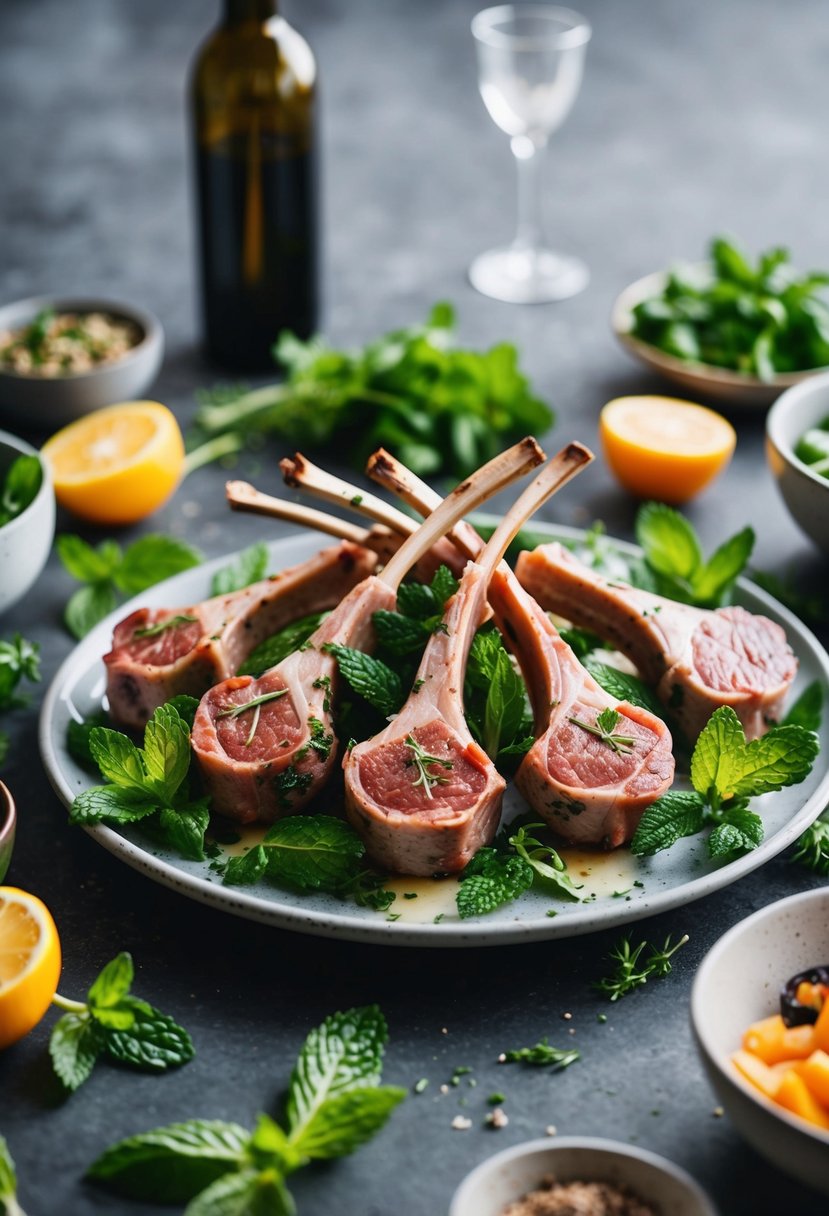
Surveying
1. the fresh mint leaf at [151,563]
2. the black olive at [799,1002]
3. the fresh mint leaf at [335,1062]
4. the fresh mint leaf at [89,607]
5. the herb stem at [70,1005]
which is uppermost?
the black olive at [799,1002]

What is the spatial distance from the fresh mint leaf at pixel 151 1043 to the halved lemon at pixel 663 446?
1.80 meters

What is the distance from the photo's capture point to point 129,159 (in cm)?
505

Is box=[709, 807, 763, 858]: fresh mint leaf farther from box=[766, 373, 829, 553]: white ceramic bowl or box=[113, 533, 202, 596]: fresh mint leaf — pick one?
box=[113, 533, 202, 596]: fresh mint leaf

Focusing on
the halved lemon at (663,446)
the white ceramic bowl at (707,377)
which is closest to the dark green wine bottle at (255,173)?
the white ceramic bowl at (707,377)

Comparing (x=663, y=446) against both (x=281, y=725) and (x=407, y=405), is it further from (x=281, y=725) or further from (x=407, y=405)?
(x=281, y=725)

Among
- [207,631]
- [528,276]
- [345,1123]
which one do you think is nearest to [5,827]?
[207,631]

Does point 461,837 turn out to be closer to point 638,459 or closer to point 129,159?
point 638,459

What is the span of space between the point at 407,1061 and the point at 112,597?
1350 millimetres

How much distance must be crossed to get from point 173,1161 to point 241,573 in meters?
1.27

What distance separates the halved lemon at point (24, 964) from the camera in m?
1.82

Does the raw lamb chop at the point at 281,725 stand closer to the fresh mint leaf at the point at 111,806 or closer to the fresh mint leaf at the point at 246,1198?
the fresh mint leaf at the point at 111,806

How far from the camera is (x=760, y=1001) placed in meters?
1.84

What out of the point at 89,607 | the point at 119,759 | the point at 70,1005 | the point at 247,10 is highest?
the point at 247,10

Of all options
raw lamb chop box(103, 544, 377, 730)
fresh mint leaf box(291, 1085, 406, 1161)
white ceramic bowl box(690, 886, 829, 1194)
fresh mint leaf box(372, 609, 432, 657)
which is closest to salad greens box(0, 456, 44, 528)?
raw lamb chop box(103, 544, 377, 730)
